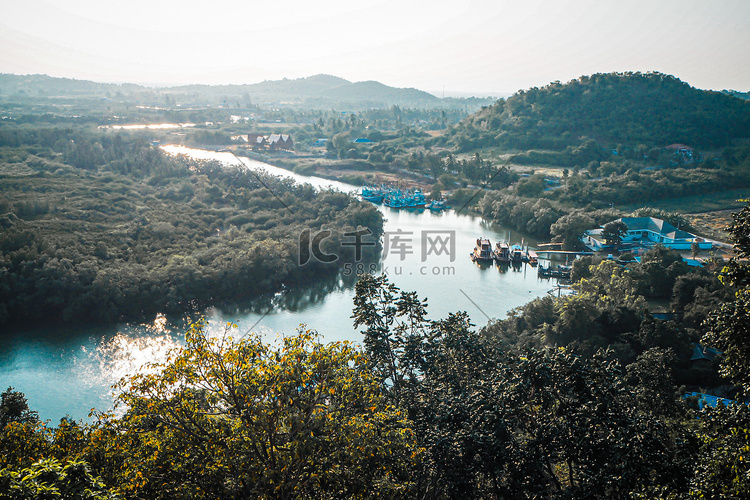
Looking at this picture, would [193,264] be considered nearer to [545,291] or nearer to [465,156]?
[545,291]

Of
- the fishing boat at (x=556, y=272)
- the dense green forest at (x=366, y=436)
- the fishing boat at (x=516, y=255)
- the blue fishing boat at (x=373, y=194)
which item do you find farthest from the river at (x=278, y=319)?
the blue fishing boat at (x=373, y=194)

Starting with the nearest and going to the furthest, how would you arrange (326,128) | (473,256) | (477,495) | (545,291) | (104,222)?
(477,495)
(545,291)
(104,222)
(473,256)
(326,128)

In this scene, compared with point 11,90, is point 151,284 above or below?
below

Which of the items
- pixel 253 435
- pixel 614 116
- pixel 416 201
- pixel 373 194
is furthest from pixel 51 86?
pixel 253 435

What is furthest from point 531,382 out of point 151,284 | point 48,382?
point 151,284

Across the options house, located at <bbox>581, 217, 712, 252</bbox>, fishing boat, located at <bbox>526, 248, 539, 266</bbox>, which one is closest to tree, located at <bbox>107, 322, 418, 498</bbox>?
fishing boat, located at <bbox>526, 248, 539, 266</bbox>

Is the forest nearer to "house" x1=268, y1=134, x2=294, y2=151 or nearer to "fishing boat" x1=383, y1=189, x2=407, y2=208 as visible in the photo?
"fishing boat" x1=383, y1=189, x2=407, y2=208
